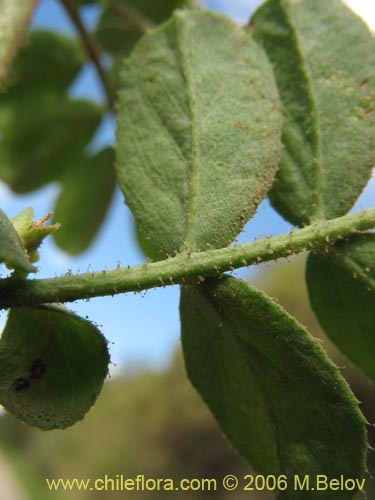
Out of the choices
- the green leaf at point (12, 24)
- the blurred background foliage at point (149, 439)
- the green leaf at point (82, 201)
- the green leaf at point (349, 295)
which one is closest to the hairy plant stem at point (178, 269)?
the green leaf at point (349, 295)

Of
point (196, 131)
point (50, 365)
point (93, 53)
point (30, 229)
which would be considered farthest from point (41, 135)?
point (50, 365)

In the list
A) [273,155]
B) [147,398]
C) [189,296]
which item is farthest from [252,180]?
[147,398]

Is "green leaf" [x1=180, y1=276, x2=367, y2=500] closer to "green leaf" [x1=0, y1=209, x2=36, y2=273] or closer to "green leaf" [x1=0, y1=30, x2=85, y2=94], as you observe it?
"green leaf" [x1=0, y1=209, x2=36, y2=273]

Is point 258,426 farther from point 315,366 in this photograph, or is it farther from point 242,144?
point 242,144

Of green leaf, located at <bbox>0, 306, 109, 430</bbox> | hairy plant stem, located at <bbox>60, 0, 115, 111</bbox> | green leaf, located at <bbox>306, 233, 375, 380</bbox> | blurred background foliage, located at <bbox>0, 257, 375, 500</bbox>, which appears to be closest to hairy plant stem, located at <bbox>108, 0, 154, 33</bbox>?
hairy plant stem, located at <bbox>60, 0, 115, 111</bbox>

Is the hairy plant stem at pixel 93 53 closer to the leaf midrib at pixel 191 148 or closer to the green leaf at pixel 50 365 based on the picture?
the leaf midrib at pixel 191 148

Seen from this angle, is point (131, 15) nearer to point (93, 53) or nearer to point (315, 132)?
point (93, 53)
